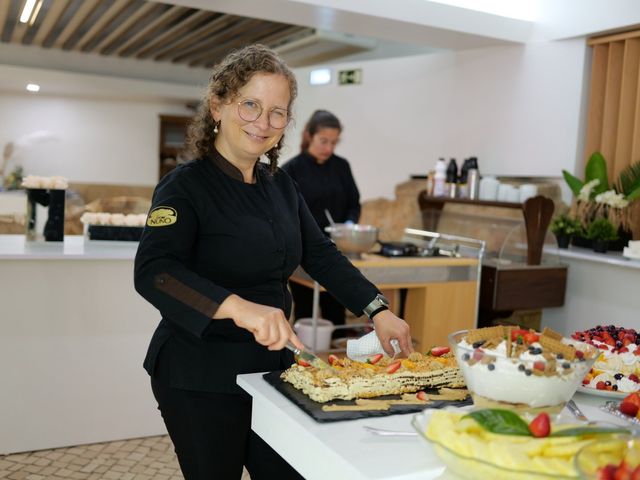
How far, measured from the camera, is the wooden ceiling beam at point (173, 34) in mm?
7438

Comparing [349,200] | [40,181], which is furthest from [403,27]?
[40,181]

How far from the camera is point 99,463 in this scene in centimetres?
312

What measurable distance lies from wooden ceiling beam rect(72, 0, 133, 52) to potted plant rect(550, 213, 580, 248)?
183 inches

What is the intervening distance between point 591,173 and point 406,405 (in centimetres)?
352

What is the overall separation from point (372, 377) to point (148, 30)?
25.0ft

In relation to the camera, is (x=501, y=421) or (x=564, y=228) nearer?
(x=501, y=421)

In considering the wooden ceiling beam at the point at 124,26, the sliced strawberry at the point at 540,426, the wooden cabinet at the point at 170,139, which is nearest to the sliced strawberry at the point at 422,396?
the sliced strawberry at the point at 540,426

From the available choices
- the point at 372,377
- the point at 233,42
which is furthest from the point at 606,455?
the point at 233,42

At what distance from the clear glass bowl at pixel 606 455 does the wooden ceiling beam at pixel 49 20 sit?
696cm

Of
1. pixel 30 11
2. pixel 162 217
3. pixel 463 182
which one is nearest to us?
Result: pixel 162 217

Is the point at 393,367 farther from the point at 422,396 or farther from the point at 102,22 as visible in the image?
the point at 102,22

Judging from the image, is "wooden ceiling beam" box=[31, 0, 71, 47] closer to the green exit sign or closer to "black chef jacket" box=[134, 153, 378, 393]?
the green exit sign

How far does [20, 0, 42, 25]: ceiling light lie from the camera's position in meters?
6.68

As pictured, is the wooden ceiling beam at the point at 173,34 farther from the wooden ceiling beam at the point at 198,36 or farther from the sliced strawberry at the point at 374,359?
the sliced strawberry at the point at 374,359
